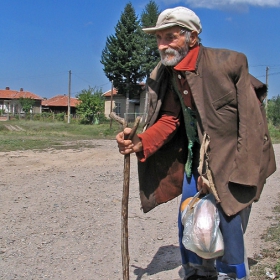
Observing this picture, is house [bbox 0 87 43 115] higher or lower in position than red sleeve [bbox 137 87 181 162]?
higher

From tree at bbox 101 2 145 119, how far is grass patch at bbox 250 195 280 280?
41743 millimetres

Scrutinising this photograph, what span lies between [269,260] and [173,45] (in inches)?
86.4

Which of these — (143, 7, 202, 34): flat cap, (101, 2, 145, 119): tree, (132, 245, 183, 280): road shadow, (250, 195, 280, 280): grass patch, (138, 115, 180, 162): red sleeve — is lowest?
(132, 245, 183, 280): road shadow

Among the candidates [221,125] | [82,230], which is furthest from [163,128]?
[82,230]

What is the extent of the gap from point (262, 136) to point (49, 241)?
2.57 meters

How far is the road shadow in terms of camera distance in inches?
140

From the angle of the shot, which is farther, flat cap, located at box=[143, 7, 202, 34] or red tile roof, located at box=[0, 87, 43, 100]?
red tile roof, located at box=[0, 87, 43, 100]

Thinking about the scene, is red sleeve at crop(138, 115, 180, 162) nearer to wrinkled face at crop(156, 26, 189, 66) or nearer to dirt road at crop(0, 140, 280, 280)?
wrinkled face at crop(156, 26, 189, 66)

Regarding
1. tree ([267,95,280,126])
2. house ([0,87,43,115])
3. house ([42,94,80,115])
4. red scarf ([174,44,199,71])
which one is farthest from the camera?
house ([42,94,80,115])

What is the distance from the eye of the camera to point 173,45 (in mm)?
2598

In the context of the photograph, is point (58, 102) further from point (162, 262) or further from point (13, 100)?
point (162, 262)

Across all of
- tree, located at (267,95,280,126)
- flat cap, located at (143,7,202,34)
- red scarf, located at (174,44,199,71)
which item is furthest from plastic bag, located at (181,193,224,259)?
tree, located at (267,95,280,126)

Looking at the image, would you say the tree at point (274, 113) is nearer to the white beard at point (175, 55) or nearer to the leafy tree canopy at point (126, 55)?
the leafy tree canopy at point (126, 55)

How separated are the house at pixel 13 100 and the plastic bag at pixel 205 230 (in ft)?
223
